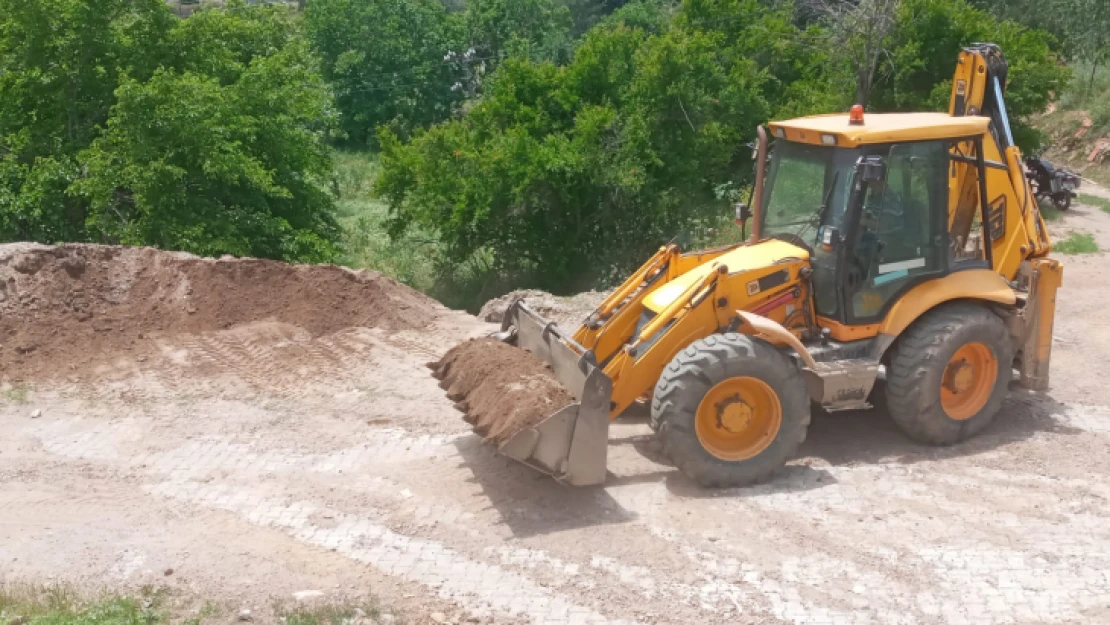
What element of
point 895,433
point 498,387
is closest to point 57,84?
point 498,387

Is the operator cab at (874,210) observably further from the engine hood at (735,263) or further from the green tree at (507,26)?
the green tree at (507,26)

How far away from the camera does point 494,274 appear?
18.8m

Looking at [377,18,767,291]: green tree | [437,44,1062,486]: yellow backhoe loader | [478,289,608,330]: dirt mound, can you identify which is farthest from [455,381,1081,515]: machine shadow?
[377,18,767,291]: green tree

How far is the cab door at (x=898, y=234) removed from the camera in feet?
26.6

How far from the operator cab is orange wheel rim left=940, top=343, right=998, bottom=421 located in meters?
0.65

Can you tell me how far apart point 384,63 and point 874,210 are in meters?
34.1

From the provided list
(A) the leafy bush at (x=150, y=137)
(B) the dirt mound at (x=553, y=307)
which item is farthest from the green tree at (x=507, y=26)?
(B) the dirt mound at (x=553, y=307)

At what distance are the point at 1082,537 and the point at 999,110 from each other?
3683 millimetres

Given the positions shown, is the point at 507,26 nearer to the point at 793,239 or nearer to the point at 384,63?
the point at 384,63


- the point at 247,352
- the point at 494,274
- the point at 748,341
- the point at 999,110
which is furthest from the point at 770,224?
the point at 494,274

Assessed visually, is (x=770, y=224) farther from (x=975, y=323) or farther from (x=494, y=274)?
(x=494, y=274)

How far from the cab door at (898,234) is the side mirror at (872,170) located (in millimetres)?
295

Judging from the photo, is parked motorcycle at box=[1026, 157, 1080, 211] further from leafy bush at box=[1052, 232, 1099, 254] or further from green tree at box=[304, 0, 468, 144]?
green tree at box=[304, 0, 468, 144]

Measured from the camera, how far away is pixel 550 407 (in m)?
7.32
